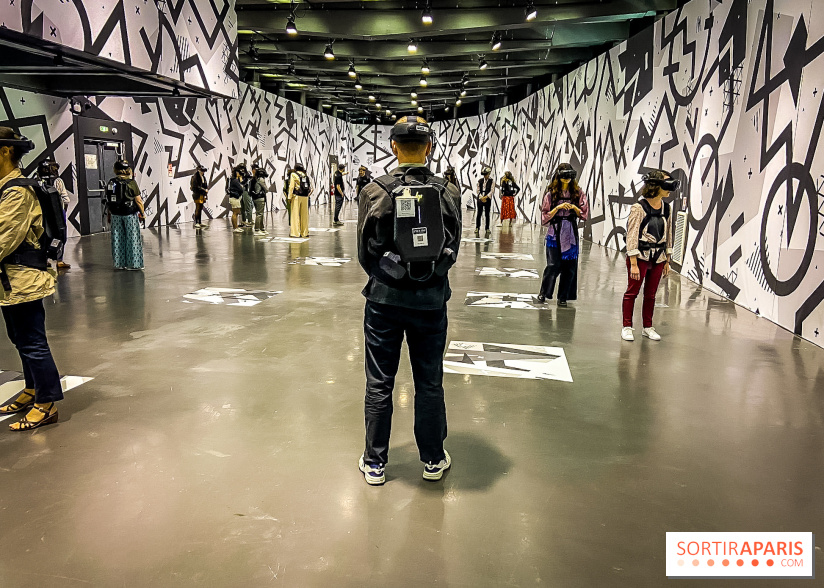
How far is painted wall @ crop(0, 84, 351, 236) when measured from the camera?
37.8ft

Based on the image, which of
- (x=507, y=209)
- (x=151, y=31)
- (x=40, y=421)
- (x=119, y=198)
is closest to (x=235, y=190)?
(x=119, y=198)

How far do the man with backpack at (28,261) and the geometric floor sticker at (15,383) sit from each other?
60cm

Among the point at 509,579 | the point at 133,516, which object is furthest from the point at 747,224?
the point at 133,516

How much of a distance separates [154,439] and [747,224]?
666cm

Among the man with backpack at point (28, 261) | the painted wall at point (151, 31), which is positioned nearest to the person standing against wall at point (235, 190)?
the painted wall at point (151, 31)

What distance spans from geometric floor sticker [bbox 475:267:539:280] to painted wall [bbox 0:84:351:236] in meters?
8.31

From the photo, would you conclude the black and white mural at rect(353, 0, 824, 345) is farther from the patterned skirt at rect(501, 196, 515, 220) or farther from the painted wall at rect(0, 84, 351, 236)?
the painted wall at rect(0, 84, 351, 236)

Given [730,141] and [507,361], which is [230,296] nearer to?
[507,361]

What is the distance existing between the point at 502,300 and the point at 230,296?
3.15 m

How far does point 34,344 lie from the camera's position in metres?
3.39

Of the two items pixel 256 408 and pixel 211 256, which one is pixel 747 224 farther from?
pixel 211 256

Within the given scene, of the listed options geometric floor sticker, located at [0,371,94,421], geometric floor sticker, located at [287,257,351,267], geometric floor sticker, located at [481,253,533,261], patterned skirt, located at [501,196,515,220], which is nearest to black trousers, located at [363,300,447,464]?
geometric floor sticker, located at [0,371,94,421]

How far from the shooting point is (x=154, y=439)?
330 cm

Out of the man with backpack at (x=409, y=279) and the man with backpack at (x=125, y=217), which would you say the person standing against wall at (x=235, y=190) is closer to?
the man with backpack at (x=125, y=217)
